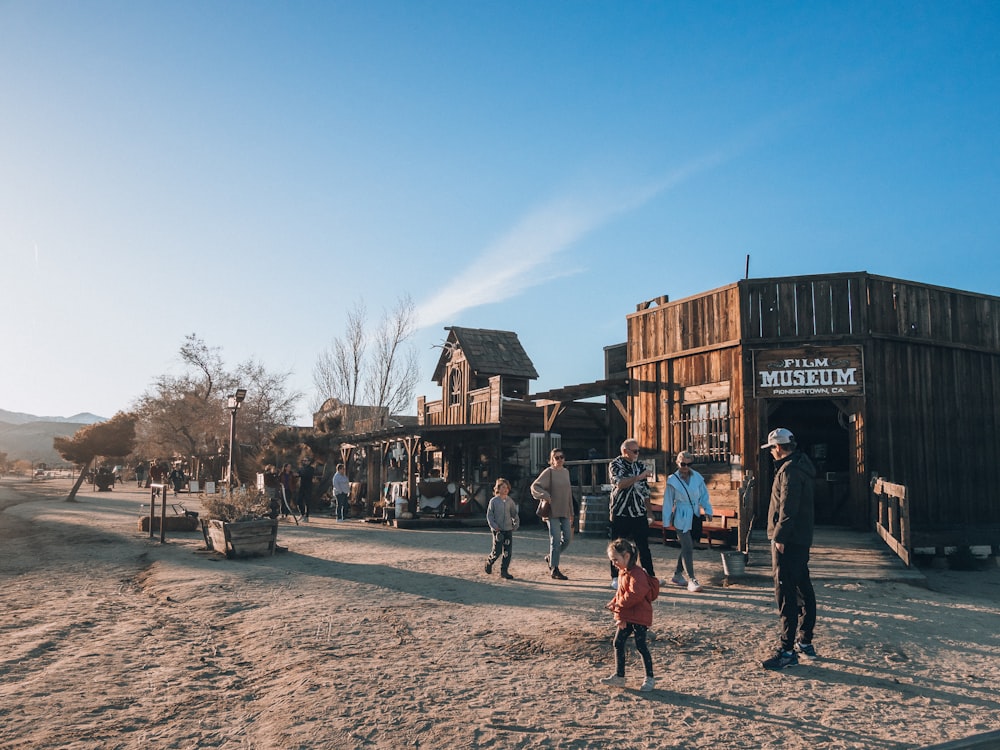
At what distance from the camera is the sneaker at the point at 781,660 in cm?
588

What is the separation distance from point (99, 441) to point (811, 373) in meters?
27.7

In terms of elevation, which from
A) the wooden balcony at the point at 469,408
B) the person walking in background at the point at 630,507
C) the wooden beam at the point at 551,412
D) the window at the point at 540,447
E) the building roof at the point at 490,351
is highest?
the building roof at the point at 490,351

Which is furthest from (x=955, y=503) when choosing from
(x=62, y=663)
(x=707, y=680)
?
(x=62, y=663)

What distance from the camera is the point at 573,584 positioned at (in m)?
9.65

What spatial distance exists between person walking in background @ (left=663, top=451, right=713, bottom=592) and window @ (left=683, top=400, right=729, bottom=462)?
5.62 metres

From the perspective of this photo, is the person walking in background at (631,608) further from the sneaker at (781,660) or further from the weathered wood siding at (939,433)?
the weathered wood siding at (939,433)

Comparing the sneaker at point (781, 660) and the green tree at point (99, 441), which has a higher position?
the green tree at point (99, 441)

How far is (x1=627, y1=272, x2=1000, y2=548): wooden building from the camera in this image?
13.9 metres

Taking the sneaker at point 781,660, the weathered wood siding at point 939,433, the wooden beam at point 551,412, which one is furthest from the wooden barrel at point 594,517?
the sneaker at point 781,660

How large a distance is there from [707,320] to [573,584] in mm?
7648

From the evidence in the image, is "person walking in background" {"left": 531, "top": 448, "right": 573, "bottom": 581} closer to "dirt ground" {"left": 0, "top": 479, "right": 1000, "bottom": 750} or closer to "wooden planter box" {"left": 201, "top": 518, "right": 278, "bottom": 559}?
"dirt ground" {"left": 0, "top": 479, "right": 1000, "bottom": 750}

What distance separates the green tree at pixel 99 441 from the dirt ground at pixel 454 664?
71.2 ft

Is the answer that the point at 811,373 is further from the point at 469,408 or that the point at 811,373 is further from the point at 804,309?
the point at 469,408

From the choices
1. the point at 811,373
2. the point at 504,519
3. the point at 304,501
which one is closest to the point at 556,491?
the point at 504,519
